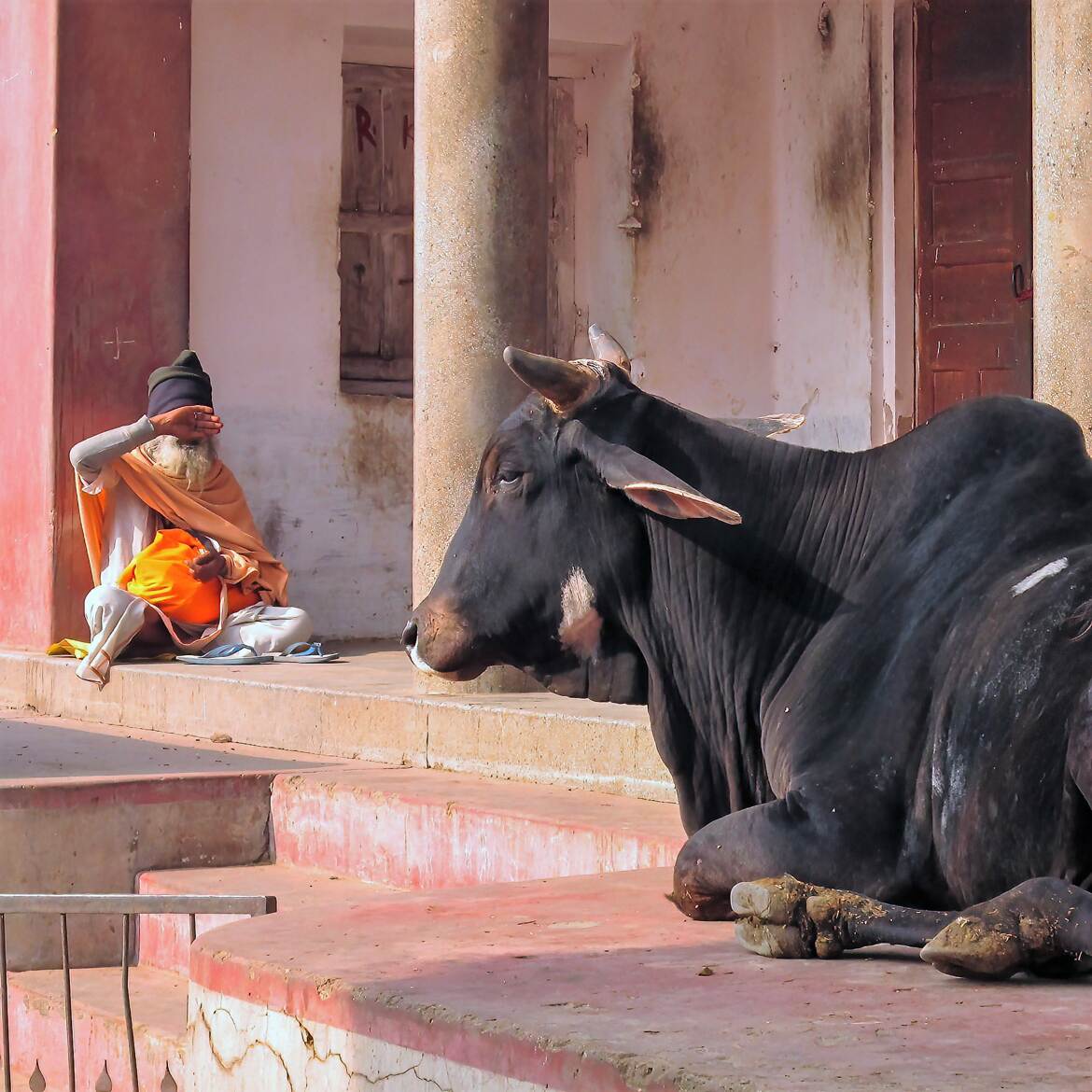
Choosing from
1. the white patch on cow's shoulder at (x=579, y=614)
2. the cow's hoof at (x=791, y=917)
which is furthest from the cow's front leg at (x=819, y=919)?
the white patch on cow's shoulder at (x=579, y=614)

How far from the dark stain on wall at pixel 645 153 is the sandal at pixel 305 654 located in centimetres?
330

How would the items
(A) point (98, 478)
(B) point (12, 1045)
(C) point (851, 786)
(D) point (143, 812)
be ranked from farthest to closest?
(A) point (98, 478) < (D) point (143, 812) < (B) point (12, 1045) < (C) point (851, 786)

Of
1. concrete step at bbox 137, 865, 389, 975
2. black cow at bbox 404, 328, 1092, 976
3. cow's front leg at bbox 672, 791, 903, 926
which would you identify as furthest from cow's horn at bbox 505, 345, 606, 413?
concrete step at bbox 137, 865, 389, 975

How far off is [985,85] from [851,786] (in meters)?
7.27

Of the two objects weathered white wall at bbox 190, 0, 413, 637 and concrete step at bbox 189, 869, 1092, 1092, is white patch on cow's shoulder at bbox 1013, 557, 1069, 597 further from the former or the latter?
weathered white wall at bbox 190, 0, 413, 637

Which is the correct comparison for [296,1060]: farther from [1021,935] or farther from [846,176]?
[846,176]

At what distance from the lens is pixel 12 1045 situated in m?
6.07

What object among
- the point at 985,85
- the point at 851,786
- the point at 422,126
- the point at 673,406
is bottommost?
the point at 851,786

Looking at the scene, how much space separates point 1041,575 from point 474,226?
4136mm

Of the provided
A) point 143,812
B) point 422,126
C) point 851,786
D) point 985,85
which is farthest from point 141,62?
point 851,786

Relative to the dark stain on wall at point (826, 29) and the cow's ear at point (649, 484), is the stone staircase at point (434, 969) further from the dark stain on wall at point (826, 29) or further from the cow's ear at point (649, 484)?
the dark stain on wall at point (826, 29)

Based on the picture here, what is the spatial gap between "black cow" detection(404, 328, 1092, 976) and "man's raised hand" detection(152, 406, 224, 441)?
17.8 ft

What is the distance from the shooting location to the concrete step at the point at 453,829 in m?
5.46

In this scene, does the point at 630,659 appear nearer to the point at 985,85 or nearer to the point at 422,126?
the point at 422,126
